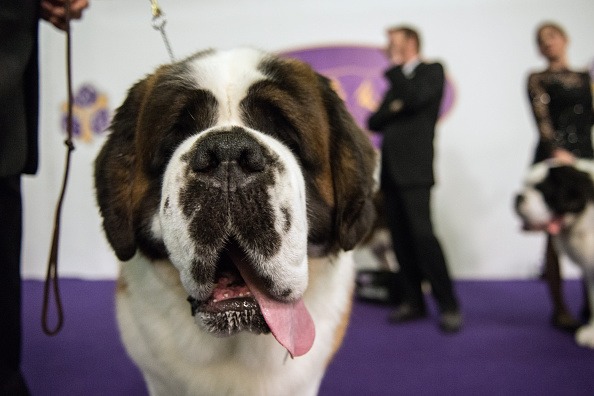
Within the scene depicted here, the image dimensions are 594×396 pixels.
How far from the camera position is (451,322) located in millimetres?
2576

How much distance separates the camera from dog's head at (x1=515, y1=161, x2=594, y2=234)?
2.34 meters

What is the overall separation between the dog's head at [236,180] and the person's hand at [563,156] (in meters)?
1.86

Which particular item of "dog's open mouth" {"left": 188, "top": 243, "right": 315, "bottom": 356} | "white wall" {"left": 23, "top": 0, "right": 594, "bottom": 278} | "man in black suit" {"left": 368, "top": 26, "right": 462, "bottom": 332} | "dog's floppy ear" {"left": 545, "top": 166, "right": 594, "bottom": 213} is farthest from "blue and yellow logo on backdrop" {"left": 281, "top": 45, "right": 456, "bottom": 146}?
"dog's open mouth" {"left": 188, "top": 243, "right": 315, "bottom": 356}

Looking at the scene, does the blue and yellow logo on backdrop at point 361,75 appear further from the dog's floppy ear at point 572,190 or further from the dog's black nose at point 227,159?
the dog's black nose at point 227,159

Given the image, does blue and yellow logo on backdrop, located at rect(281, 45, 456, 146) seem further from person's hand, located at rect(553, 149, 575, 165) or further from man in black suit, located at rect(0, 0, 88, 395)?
man in black suit, located at rect(0, 0, 88, 395)

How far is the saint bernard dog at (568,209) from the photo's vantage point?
91.8 inches

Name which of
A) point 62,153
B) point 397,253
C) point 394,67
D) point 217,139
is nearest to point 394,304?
point 397,253

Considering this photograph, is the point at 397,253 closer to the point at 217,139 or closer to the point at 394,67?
the point at 394,67

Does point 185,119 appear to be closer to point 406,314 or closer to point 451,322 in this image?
point 451,322

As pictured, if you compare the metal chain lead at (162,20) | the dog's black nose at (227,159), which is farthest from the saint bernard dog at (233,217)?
the metal chain lead at (162,20)

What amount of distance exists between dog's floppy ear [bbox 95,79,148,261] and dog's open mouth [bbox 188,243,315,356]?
0.25 meters

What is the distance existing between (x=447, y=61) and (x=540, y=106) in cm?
160

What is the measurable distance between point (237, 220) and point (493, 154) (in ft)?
12.5

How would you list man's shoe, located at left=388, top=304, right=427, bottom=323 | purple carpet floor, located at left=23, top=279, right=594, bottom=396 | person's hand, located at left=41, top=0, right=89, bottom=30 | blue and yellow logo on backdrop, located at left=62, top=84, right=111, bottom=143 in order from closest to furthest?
1. person's hand, located at left=41, top=0, right=89, bottom=30
2. purple carpet floor, located at left=23, top=279, right=594, bottom=396
3. man's shoe, located at left=388, top=304, right=427, bottom=323
4. blue and yellow logo on backdrop, located at left=62, top=84, right=111, bottom=143
